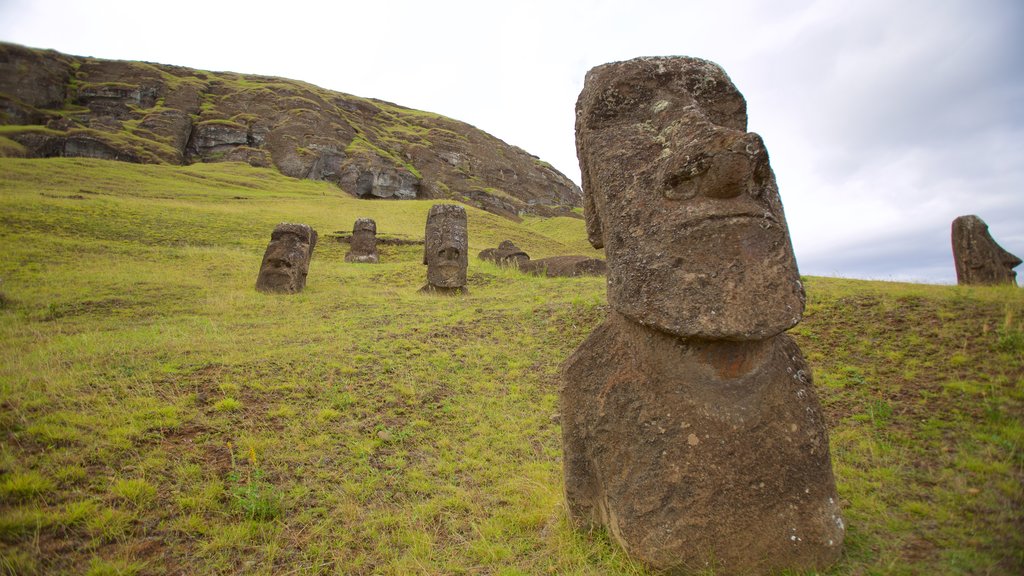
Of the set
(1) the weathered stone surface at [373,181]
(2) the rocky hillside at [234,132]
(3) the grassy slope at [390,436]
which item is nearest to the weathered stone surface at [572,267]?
(3) the grassy slope at [390,436]

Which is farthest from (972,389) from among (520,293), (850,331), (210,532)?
(520,293)

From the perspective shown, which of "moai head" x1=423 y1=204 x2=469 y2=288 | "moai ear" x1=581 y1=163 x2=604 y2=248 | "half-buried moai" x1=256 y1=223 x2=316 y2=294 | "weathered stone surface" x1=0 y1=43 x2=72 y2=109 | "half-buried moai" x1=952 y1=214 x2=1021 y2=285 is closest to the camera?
"moai ear" x1=581 y1=163 x2=604 y2=248

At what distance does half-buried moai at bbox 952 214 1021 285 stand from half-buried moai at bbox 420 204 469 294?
1234 cm

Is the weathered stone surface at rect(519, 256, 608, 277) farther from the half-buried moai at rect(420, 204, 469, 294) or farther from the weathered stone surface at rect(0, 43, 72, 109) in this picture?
the weathered stone surface at rect(0, 43, 72, 109)

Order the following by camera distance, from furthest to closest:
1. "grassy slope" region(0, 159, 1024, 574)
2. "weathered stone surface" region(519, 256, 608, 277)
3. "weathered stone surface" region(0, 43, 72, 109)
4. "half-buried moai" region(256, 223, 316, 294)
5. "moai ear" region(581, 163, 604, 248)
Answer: "weathered stone surface" region(0, 43, 72, 109) < "weathered stone surface" region(519, 256, 608, 277) < "half-buried moai" region(256, 223, 316, 294) < "moai ear" region(581, 163, 604, 248) < "grassy slope" region(0, 159, 1024, 574)

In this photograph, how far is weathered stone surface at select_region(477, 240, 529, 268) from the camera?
2141cm

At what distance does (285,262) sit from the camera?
550 inches

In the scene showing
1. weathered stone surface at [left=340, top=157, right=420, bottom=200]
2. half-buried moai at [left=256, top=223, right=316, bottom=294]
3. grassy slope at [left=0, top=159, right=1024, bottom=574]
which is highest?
weathered stone surface at [left=340, top=157, right=420, bottom=200]

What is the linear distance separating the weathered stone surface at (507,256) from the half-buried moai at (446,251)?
19.9 feet

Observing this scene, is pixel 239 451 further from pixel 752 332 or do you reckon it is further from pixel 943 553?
pixel 943 553

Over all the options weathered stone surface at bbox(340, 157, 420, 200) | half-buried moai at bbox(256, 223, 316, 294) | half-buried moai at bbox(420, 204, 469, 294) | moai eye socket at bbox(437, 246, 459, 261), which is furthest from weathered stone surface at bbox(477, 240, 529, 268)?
weathered stone surface at bbox(340, 157, 420, 200)

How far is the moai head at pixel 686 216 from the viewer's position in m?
2.74

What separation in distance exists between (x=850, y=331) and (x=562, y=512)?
5.51 metres

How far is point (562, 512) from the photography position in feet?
11.8
